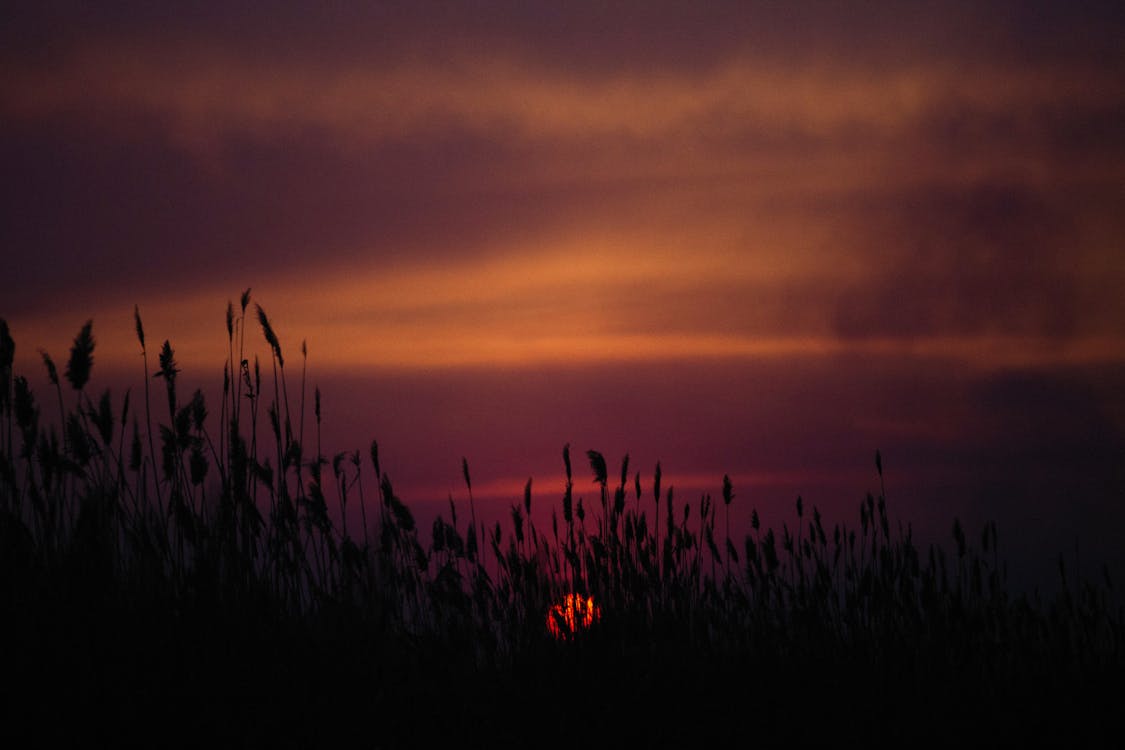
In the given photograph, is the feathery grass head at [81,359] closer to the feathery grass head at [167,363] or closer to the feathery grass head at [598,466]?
the feathery grass head at [167,363]

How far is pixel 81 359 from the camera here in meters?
4.20

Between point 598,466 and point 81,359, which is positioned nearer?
point 81,359

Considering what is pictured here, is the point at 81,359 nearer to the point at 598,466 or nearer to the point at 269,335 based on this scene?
the point at 269,335

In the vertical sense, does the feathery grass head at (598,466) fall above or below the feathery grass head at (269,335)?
below

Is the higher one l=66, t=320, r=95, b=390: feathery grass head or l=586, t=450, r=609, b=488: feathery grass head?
l=66, t=320, r=95, b=390: feathery grass head

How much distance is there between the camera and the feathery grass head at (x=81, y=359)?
4.16m

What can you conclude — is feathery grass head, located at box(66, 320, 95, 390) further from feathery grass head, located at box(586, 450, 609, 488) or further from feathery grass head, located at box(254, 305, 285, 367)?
feathery grass head, located at box(586, 450, 609, 488)

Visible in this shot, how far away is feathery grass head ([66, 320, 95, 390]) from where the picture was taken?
4156mm

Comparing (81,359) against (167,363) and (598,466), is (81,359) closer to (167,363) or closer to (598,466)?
(167,363)

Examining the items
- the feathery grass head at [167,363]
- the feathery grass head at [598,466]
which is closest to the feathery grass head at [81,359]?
the feathery grass head at [167,363]

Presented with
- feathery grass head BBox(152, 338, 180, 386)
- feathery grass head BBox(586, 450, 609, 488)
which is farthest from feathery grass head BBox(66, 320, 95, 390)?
feathery grass head BBox(586, 450, 609, 488)

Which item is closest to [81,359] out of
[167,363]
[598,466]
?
[167,363]

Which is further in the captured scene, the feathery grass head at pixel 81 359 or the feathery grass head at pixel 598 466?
the feathery grass head at pixel 598 466

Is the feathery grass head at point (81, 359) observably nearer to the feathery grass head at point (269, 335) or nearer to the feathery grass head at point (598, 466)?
the feathery grass head at point (269, 335)
